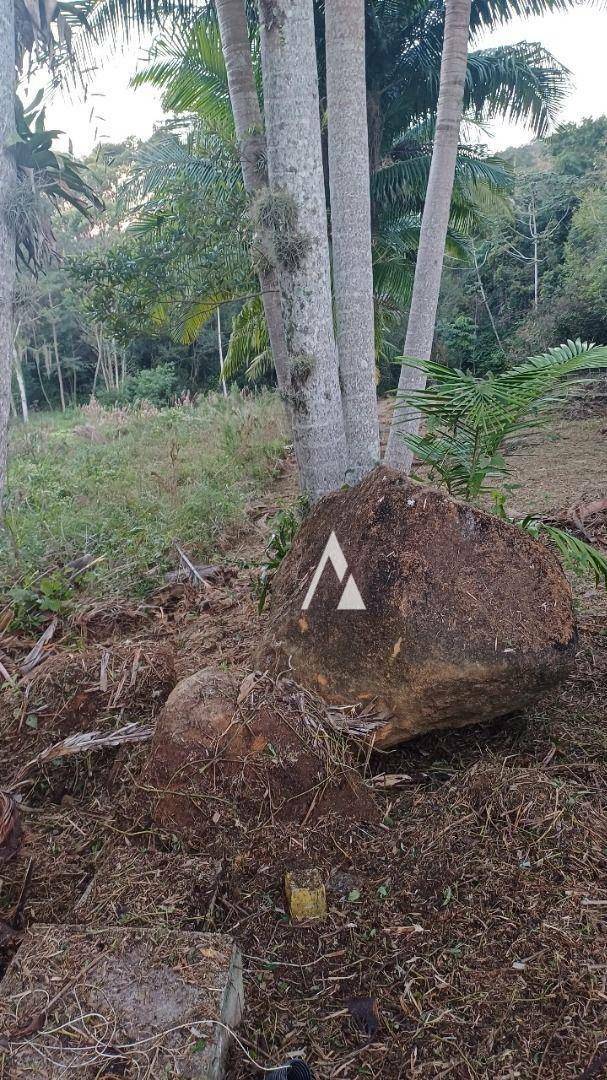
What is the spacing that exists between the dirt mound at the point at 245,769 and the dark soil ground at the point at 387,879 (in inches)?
1.4

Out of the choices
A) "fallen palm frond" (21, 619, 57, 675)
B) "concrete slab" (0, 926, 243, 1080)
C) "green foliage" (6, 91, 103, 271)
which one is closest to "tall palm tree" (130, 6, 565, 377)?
"green foliage" (6, 91, 103, 271)

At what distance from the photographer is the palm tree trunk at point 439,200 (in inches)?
219

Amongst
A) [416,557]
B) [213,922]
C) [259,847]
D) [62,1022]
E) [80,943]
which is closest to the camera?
[62,1022]

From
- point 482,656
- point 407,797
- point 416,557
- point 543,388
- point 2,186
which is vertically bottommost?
point 407,797

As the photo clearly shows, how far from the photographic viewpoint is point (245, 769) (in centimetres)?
227

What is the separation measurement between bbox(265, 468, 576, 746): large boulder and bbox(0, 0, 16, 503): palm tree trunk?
196 inches

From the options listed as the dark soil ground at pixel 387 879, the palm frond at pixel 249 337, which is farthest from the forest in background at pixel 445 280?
the dark soil ground at pixel 387 879

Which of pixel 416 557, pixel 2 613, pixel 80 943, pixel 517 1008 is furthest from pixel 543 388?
pixel 2 613

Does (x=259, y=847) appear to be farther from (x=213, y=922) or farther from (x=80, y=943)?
(x=80, y=943)

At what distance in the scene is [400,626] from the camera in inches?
94.9

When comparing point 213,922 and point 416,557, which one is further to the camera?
point 416,557

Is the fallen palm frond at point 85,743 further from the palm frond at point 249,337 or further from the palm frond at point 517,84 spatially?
the palm frond at point 517,84

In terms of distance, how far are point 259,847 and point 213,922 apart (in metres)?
0.27

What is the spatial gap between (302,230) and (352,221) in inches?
23.7
